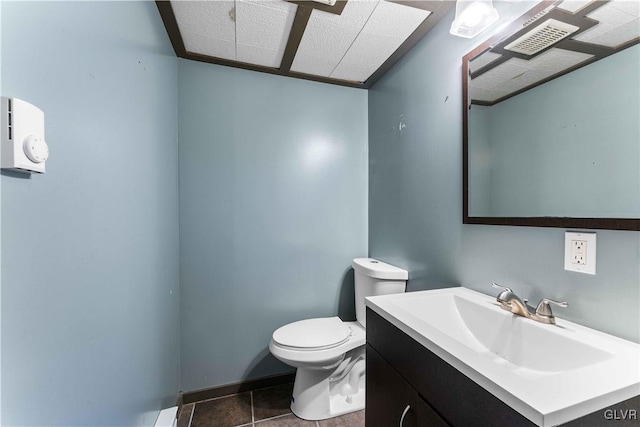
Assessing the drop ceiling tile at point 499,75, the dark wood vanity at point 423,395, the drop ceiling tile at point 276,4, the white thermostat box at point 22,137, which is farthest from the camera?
the drop ceiling tile at point 276,4

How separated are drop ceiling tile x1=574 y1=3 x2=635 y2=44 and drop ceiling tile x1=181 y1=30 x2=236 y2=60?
5.11ft

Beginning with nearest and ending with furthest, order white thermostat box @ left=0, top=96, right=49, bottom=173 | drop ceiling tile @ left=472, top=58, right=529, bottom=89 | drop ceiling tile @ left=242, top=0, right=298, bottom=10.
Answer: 1. white thermostat box @ left=0, top=96, right=49, bottom=173
2. drop ceiling tile @ left=472, top=58, right=529, bottom=89
3. drop ceiling tile @ left=242, top=0, right=298, bottom=10

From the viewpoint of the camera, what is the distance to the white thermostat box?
0.41 m

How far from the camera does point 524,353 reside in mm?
812

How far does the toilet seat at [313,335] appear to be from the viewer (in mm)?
1414

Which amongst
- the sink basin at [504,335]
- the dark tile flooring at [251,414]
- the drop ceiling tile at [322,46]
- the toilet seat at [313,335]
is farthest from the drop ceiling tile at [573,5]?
the dark tile flooring at [251,414]

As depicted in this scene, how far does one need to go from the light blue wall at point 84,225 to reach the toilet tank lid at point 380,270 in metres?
1.14

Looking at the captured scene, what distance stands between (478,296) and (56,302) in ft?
4.37

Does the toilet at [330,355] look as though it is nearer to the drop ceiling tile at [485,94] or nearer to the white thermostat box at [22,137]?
the drop ceiling tile at [485,94]

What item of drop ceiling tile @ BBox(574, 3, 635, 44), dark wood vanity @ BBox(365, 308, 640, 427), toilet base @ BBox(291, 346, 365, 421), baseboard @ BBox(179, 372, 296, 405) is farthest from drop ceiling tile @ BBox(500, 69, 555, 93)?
baseboard @ BBox(179, 372, 296, 405)

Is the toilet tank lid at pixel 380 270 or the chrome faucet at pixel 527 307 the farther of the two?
the toilet tank lid at pixel 380 270

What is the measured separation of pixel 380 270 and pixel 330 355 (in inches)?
21.8

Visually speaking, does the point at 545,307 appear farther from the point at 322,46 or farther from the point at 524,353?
the point at 322,46

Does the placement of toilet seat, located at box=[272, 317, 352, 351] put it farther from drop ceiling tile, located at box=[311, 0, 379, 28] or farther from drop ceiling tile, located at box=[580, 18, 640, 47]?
drop ceiling tile, located at box=[311, 0, 379, 28]
